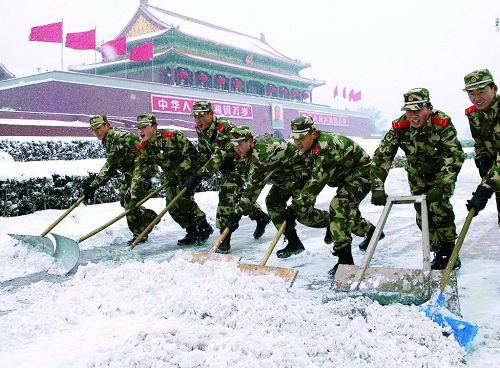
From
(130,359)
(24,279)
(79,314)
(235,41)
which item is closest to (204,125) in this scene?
(24,279)

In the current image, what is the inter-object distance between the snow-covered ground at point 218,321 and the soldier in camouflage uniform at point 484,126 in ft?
2.48

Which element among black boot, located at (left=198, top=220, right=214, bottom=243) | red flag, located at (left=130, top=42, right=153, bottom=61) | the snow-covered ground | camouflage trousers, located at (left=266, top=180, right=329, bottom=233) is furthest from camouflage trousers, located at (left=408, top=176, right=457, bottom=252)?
red flag, located at (left=130, top=42, right=153, bottom=61)

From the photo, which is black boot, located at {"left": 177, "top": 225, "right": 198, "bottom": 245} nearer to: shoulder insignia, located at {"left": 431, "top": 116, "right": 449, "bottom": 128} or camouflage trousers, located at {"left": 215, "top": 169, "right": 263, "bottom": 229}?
camouflage trousers, located at {"left": 215, "top": 169, "right": 263, "bottom": 229}

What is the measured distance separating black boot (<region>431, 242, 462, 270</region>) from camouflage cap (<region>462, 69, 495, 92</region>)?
4.29 feet

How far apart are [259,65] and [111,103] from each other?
1622 cm

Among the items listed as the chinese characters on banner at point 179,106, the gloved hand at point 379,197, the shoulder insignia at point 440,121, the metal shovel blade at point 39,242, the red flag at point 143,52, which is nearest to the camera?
the gloved hand at point 379,197

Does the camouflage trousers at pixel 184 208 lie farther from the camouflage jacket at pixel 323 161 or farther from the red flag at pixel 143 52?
the red flag at pixel 143 52

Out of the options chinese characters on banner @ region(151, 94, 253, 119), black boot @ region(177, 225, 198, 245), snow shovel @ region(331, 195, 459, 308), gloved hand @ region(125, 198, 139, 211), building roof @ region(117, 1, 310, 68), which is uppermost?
building roof @ region(117, 1, 310, 68)

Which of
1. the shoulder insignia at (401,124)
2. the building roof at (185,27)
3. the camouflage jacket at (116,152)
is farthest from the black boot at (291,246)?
the building roof at (185,27)


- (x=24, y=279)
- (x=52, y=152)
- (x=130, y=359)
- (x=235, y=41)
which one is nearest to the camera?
(x=130, y=359)

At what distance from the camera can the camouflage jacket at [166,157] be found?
5430mm

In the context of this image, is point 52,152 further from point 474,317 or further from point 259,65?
point 259,65

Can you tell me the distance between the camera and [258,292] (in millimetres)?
2963

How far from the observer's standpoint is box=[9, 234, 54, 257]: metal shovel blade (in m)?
4.70
